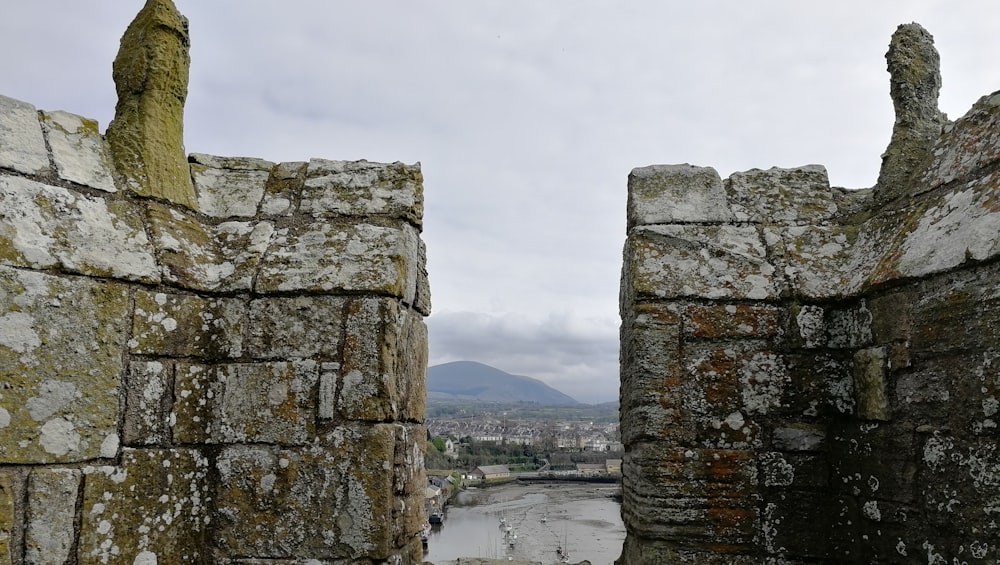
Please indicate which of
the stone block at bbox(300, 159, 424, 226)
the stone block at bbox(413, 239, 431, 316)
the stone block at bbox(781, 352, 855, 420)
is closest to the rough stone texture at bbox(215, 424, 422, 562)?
the stone block at bbox(413, 239, 431, 316)

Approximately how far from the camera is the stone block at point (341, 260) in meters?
2.87

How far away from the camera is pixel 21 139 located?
2.54 metres

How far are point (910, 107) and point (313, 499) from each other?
330 cm

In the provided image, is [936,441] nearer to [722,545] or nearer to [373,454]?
[722,545]

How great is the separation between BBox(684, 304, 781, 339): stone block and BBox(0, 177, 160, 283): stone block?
226 cm

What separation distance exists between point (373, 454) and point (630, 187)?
1824 mm

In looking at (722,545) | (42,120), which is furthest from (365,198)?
(722,545)

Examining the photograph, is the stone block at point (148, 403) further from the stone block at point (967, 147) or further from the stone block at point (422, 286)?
the stone block at point (967, 147)

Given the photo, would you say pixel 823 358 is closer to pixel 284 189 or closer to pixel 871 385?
pixel 871 385

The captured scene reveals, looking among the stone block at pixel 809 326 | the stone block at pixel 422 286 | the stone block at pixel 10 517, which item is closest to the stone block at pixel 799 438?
the stone block at pixel 809 326

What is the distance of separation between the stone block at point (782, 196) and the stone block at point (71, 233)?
2.68 m

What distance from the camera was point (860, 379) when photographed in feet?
9.10

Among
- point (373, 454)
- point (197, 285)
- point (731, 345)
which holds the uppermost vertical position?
point (197, 285)

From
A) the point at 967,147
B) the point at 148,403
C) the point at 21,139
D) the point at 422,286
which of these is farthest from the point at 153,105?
the point at 967,147
